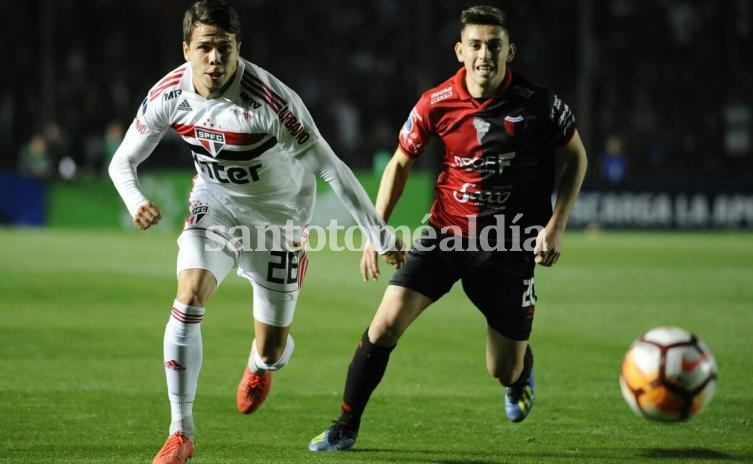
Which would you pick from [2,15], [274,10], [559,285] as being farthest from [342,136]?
[559,285]

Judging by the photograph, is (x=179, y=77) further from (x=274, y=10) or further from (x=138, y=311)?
(x=274, y=10)

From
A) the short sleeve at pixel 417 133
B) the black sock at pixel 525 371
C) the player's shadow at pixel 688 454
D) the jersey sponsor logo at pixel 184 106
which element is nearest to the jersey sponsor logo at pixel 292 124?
the jersey sponsor logo at pixel 184 106

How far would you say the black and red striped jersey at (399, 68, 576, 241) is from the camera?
6.55m

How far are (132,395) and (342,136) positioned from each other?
18.6 metres

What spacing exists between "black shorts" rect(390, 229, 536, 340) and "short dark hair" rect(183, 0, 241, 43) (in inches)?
64.2

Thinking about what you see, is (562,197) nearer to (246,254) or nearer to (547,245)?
(547,245)

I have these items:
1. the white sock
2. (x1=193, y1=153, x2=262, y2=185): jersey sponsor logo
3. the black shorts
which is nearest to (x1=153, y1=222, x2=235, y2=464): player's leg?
the white sock

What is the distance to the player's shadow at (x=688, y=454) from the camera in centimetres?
627

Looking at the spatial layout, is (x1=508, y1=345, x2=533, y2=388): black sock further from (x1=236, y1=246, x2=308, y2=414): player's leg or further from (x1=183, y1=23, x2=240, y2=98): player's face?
(x1=183, y1=23, x2=240, y2=98): player's face

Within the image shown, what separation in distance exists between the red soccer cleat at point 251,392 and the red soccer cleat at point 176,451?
4.70 feet

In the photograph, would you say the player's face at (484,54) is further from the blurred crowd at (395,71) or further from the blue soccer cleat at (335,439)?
the blurred crowd at (395,71)

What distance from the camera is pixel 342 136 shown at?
26203mm

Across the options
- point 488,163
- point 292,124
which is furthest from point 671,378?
point 292,124

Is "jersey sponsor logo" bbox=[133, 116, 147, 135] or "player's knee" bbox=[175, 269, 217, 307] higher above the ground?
"jersey sponsor logo" bbox=[133, 116, 147, 135]
